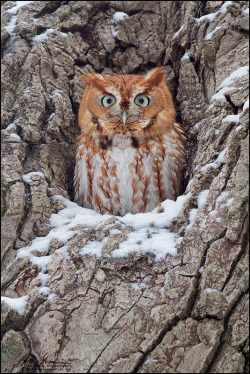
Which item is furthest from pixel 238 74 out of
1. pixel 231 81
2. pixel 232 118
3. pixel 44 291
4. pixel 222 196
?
pixel 44 291

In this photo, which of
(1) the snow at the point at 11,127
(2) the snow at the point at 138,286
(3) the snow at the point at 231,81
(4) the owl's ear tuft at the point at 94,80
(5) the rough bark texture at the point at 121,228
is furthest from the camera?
(4) the owl's ear tuft at the point at 94,80

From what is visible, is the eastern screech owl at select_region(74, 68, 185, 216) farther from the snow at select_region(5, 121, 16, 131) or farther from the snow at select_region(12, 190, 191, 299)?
the snow at select_region(5, 121, 16, 131)

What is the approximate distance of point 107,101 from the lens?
9.55 ft

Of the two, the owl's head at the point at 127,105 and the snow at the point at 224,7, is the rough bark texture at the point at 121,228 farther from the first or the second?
the owl's head at the point at 127,105

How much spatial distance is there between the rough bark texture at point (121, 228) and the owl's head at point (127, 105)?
0.73 feet

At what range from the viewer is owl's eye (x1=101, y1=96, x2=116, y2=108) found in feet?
9.41

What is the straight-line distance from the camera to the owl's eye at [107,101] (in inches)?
113

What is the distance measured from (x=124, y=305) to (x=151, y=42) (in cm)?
258

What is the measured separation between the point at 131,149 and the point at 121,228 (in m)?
0.81

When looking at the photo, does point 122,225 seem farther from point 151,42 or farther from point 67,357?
point 151,42

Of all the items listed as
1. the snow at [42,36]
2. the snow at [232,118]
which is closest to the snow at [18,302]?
the snow at [232,118]

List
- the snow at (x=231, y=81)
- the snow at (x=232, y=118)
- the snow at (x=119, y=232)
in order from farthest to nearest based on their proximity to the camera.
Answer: the snow at (x=231, y=81) < the snow at (x=232, y=118) < the snow at (x=119, y=232)

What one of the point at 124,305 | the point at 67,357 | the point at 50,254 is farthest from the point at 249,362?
the point at 50,254

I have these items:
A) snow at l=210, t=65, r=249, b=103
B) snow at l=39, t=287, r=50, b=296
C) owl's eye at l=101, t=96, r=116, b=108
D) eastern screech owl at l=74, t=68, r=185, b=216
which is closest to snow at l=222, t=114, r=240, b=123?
snow at l=210, t=65, r=249, b=103
